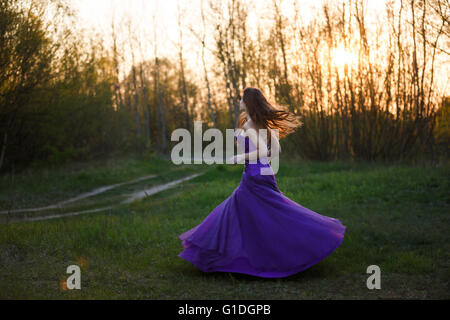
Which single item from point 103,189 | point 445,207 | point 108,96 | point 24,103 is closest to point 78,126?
point 108,96

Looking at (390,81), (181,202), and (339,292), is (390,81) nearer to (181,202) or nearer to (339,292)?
(181,202)

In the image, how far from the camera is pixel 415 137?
44.8 ft

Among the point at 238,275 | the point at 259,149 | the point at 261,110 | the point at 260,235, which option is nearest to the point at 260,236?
the point at 260,235

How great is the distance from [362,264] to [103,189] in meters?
11.8

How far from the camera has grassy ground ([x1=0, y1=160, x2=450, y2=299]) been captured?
427cm

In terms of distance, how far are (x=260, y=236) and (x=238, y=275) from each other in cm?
53

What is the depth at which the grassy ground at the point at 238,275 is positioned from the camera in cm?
427

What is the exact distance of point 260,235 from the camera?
4652 mm
